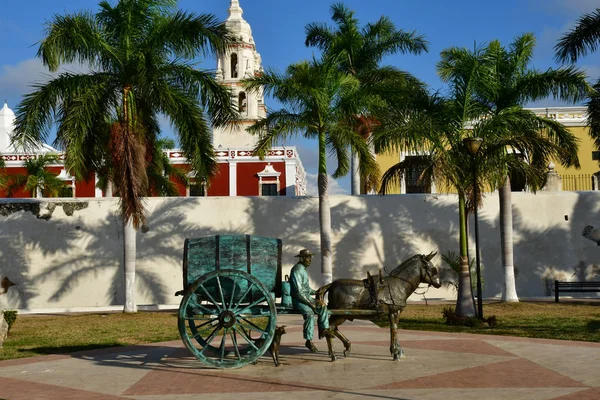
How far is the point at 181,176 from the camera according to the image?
3288 centimetres

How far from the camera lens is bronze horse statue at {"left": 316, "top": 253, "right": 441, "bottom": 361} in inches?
429

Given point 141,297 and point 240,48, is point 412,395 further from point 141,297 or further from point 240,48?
point 240,48

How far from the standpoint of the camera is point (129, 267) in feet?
67.8

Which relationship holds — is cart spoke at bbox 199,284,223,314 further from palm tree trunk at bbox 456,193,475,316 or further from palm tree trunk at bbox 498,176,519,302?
palm tree trunk at bbox 498,176,519,302

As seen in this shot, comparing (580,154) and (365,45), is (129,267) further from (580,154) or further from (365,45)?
(580,154)

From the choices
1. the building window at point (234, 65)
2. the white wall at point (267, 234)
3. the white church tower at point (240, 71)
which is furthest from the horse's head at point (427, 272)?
the building window at point (234, 65)

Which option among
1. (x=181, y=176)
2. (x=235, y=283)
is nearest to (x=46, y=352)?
(x=235, y=283)

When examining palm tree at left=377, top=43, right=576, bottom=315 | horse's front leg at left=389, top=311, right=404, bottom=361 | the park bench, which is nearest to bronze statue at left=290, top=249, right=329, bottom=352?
horse's front leg at left=389, top=311, right=404, bottom=361

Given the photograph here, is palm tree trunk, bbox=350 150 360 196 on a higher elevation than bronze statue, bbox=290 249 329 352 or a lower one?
higher

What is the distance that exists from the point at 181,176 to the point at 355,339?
20.4m

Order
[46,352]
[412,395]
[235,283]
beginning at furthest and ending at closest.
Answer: [46,352]
[235,283]
[412,395]

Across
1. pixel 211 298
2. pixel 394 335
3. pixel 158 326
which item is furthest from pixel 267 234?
pixel 211 298

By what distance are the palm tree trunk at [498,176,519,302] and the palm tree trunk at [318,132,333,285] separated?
508 centimetres

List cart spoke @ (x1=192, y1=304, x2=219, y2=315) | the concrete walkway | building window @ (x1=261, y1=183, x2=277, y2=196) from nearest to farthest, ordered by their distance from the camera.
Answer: the concrete walkway < cart spoke @ (x1=192, y1=304, x2=219, y2=315) < building window @ (x1=261, y1=183, x2=277, y2=196)
